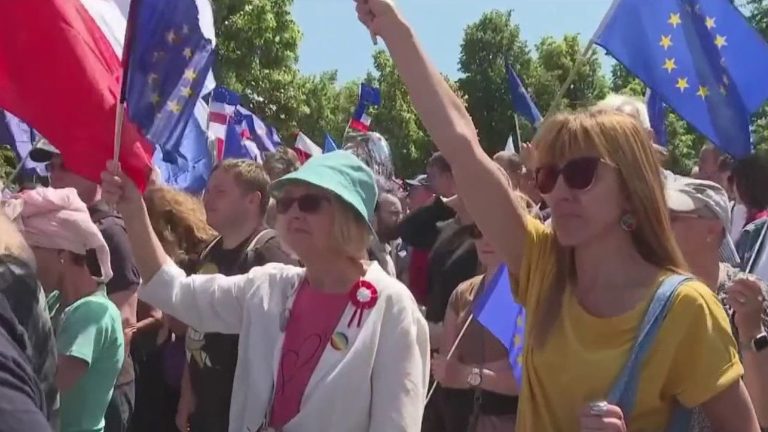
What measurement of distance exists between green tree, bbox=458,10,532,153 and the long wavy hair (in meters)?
49.3

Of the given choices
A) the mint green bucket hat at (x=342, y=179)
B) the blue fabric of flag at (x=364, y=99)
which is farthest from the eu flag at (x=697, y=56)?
the blue fabric of flag at (x=364, y=99)

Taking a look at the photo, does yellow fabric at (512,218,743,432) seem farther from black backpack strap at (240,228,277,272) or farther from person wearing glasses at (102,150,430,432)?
black backpack strap at (240,228,277,272)

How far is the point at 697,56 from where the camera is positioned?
524 cm

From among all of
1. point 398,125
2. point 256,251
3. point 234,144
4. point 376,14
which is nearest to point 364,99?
point 234,144

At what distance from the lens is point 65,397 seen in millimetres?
3957

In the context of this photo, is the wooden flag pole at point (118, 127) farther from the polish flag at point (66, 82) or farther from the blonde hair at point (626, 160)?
the blonde hair at point (626, 160)

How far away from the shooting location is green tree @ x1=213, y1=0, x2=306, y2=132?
31969 millimetres

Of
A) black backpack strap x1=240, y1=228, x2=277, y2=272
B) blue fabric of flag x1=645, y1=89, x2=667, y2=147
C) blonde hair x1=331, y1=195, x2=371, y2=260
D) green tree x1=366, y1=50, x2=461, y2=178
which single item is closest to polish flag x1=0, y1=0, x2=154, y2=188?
blonde hair x1=331, y1=195, x2=371, y2=260

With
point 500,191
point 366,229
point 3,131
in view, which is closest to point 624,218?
point 500,191

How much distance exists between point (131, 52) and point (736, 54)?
2751 millimetres

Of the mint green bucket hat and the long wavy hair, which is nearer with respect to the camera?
the mint green bucket hat

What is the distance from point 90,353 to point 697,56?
9.81 ft

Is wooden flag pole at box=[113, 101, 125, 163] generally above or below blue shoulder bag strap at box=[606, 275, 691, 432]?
above

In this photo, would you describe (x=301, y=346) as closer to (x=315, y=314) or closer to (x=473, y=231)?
(x=315, y=314)
